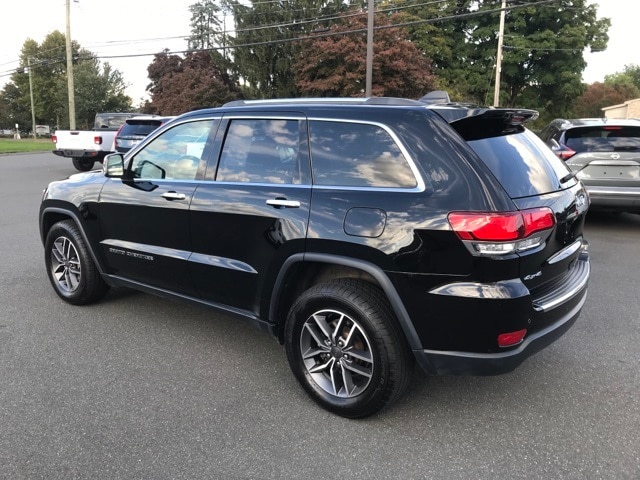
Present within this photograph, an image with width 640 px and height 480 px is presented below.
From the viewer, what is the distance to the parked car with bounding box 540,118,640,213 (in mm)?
7273

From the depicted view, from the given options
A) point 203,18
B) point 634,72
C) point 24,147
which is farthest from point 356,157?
point 634,72

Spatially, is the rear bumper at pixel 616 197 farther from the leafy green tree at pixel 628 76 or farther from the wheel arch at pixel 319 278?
the leafy green tree at pixel 628 76

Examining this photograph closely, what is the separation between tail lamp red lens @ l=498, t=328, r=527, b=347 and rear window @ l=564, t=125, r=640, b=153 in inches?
229

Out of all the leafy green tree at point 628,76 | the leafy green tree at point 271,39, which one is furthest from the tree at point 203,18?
the leafy green tree at point 628,76

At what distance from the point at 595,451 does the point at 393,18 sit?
1281 inches

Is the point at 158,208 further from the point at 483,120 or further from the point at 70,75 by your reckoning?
the point at 70,75

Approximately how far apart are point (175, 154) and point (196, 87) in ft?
109

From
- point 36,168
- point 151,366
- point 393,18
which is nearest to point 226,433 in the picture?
point 151,366

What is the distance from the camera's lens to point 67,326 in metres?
4.34

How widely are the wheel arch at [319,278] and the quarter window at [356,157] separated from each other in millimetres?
451

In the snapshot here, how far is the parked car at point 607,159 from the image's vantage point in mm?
7273

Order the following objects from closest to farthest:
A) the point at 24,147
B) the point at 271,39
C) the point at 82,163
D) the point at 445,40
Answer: the point at 82,163 → the point at 271,39 → the point at 24,147 → the point at 445,40

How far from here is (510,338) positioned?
260 cm

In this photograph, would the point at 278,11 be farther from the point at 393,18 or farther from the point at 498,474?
the point at 498,474
